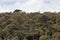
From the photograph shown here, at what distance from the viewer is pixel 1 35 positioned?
54.9 m

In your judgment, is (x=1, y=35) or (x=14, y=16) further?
(x=14, y=16)

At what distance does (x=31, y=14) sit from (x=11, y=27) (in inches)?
663

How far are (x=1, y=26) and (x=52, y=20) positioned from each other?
485 inches

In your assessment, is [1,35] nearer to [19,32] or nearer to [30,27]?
[19,32]

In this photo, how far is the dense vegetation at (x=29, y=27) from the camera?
54.0m

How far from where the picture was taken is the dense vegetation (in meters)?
54.0

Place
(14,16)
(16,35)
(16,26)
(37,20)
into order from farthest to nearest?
1. (14,16)
2. (37,20)
3. (16,26)
4. (16,35)

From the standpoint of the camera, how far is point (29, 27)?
204ft

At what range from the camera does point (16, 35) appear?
54406 mm

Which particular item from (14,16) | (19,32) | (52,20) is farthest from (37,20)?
(19,32)

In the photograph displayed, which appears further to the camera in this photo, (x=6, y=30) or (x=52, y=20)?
(x=52, y=20)

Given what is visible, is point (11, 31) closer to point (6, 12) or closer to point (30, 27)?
point (30, 27)

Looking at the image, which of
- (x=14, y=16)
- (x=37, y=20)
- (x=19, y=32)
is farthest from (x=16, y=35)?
(x=14, y=16)

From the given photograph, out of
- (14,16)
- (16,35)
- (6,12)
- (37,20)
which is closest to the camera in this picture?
(16,35)
